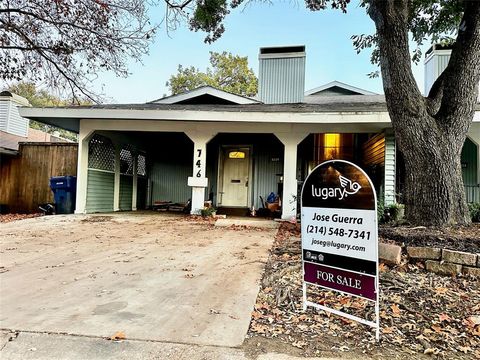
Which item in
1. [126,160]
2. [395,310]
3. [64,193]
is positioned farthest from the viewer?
[126,160]

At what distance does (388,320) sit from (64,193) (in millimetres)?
8710

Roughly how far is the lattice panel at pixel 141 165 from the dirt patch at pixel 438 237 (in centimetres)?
897

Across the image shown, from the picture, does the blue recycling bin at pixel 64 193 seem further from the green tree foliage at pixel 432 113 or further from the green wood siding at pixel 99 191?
the green tree foliage at pixel 432 113

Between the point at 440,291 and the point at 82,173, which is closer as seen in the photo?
the point at 440,291

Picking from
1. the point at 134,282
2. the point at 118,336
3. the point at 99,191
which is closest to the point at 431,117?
the point at 134,282

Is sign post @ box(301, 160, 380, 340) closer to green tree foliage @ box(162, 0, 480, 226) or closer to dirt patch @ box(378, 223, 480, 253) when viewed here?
dirt patch @ box(378, 223, 480, 253)

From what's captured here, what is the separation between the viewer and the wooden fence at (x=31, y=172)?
10.5m

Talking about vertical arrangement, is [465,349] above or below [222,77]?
below

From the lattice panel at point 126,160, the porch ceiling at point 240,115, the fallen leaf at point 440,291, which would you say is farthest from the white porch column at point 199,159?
the fallen leaf at point 440,291

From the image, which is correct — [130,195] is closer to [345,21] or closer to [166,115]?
[166,115]

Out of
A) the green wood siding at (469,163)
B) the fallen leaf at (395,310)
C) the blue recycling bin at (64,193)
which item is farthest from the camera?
the blue recycling bin at (64,193)

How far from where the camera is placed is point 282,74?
425 inches

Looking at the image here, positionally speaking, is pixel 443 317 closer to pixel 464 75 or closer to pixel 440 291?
pixel 440 291

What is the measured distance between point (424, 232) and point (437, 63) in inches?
327
